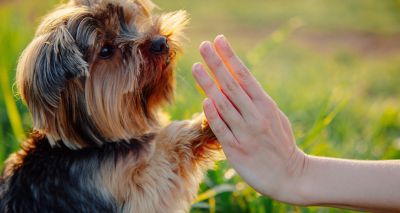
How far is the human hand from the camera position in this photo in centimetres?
238

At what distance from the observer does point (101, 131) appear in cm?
282

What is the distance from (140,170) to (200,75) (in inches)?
28.4

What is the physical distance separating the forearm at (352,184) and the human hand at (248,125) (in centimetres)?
5

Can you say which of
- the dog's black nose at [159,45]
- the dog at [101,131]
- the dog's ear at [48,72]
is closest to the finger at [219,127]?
the dog at [101,131]

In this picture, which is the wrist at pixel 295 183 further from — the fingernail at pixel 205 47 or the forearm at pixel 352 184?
the fingernail at pixel 205 47

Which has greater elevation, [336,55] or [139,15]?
[139,15]

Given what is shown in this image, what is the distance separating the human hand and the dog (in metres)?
0.39

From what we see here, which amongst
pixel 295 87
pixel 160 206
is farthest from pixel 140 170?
pixel 295 87

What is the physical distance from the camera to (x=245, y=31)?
1119 centimetres

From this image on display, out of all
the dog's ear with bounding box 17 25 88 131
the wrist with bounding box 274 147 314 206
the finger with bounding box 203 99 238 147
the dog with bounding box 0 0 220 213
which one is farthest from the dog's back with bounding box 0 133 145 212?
the wrist with bounding box 274 147 314 206

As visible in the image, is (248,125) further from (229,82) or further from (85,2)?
(85,2)

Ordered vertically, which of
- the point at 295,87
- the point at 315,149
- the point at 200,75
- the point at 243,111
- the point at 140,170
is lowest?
the point at 295,87

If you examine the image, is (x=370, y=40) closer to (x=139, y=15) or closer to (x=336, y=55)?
(x=336, y=55)

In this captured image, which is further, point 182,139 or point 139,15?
point 139,15
